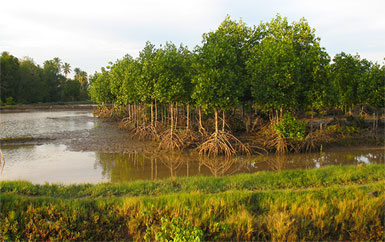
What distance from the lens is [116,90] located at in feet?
97.9

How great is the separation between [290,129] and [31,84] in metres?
70.9

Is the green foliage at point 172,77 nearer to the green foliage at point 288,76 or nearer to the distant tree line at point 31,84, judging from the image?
the green foliage at point 288,76

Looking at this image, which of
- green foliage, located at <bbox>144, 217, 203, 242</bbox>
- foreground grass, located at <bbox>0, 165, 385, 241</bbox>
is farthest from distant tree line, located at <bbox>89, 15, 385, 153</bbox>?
green foliage, located at <bbox>144, 217, 203, 242</bbox>

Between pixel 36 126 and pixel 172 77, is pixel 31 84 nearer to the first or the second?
pixel 36 126

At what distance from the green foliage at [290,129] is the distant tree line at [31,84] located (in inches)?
2385

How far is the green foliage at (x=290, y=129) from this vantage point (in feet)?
56.6

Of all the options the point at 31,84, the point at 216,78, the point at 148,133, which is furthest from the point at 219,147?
the point at 31,84

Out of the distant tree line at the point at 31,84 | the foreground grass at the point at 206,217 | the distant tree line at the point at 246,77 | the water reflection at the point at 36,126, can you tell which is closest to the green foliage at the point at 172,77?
the distant tree line at the point at 246,77

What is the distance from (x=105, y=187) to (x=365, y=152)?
53.6ft

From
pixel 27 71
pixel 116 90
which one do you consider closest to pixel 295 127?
pixel 116 90

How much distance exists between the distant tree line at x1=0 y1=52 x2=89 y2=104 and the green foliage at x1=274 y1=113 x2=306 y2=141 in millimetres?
60569

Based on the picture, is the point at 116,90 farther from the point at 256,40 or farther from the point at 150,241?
the point at 150,241

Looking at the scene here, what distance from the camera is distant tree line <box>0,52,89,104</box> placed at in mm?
63200

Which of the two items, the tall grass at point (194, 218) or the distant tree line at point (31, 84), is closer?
the tall grass at point (194, 218)
